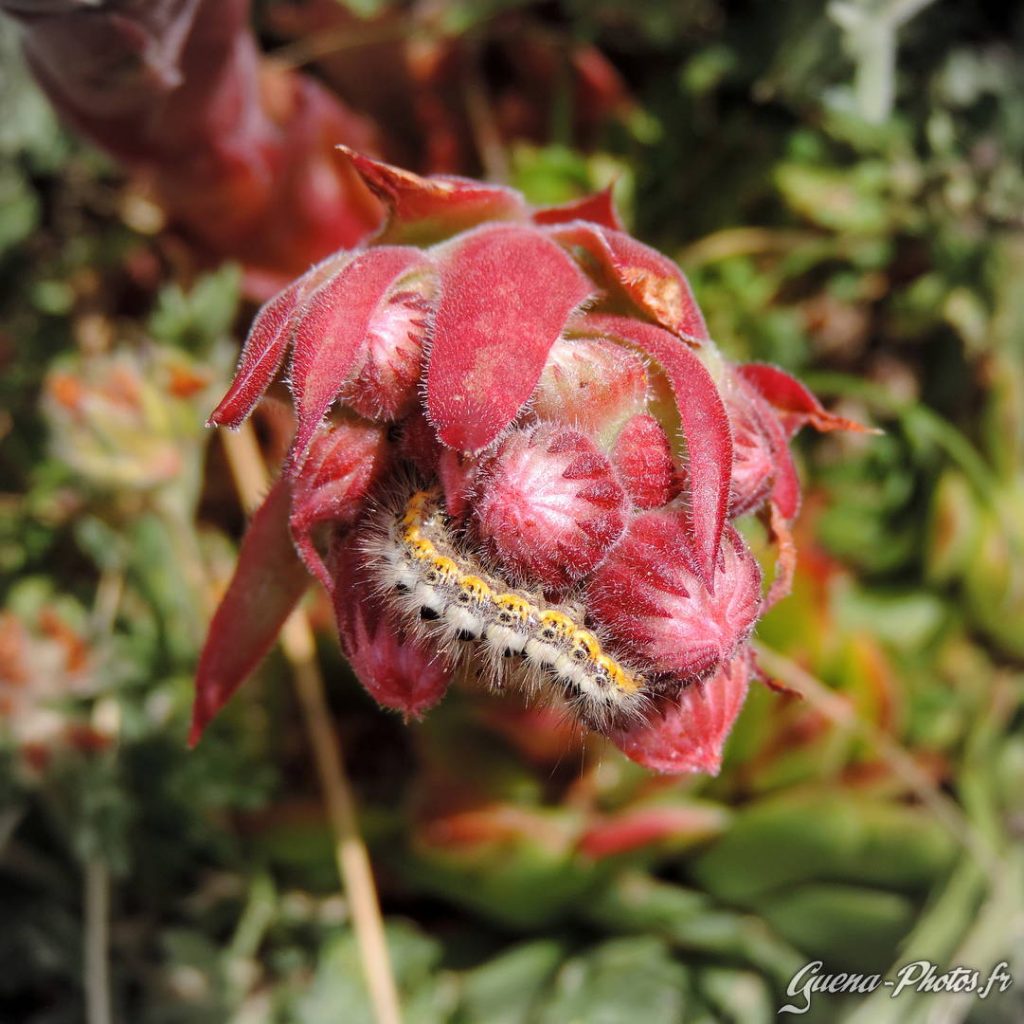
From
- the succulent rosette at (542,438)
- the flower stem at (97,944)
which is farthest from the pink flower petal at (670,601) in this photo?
the flower stem at (97,944)

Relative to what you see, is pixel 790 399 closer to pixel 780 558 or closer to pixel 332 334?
pixel 780 558

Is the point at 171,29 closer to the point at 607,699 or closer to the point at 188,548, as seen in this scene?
the point at 188,548

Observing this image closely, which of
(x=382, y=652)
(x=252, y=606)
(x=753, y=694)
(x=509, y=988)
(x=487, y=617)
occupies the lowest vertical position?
(x=509, y=988)

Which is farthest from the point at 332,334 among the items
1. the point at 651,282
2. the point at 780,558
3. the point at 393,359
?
the point at 780,558

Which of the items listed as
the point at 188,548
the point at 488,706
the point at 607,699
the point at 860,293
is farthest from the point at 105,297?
the point at 607,699

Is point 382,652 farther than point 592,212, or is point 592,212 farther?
point 592,212

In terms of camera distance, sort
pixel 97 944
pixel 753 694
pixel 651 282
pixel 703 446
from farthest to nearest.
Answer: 1. pixel 97 944
2. pixel 753 694
3. pixel 651 282
4. pixel 703 446
